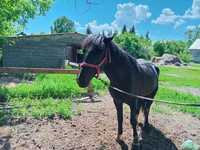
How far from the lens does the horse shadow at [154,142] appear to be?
5.47 m

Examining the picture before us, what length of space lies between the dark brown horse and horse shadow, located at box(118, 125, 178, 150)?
22cm

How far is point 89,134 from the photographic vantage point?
18.7 feet

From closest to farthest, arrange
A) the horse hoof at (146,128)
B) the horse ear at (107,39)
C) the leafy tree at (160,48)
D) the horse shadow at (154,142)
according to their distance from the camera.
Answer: the horse ear at (107,39) → the horse shadow at (154,142) → the horse hoof at (146,128) → the leafy tree at (160,48)

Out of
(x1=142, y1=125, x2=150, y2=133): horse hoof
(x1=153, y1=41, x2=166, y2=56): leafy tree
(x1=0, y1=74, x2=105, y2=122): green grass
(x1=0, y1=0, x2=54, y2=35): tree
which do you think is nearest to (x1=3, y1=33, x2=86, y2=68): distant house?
(x1=0, y1=0, x2=54, y2=35): tree

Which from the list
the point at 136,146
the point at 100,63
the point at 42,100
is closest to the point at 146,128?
the point at 136,146

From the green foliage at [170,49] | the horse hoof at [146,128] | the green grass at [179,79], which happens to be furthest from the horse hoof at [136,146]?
the green foliage at [170,49]

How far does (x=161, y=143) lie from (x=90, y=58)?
7.96 ft

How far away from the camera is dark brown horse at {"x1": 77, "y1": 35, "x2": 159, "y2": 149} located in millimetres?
4477

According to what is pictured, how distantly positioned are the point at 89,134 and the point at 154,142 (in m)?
1.28

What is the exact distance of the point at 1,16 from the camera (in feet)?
32.9

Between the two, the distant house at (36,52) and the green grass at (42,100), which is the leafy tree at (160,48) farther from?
the green grass at (42,100)

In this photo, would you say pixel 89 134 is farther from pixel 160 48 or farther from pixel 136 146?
pixel 160 48

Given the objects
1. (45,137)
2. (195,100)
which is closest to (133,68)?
(45,137)

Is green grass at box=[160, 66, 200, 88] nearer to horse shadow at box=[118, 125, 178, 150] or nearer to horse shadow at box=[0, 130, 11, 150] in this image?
horse shadow at box=[118, 125, 178, 150]
